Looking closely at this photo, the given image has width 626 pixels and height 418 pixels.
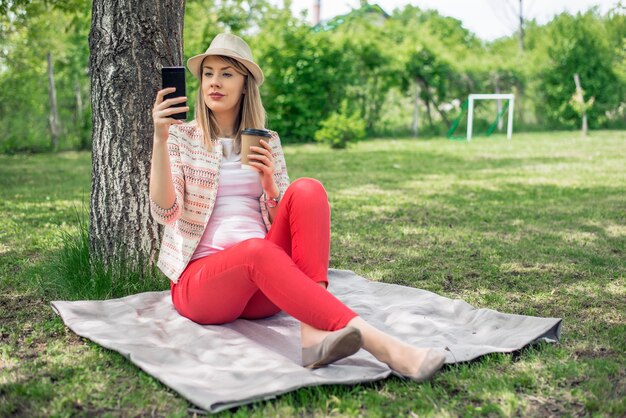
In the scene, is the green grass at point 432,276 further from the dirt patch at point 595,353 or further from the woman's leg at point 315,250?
the woman's leg at point 315,250

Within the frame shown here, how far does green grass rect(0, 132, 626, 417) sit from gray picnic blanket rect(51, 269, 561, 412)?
6 cm

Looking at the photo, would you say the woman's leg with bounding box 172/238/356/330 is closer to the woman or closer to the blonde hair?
the woman

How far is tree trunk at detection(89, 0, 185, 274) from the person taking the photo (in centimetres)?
373

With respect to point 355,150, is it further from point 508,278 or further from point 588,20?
point 588,20

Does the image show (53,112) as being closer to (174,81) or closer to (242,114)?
(242,114)

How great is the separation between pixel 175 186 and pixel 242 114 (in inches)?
19.1

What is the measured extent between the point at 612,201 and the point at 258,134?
538 centimetres

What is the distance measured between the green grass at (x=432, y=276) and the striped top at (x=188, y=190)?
0.54m

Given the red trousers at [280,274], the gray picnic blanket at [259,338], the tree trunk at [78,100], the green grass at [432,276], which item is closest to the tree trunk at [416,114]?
the green grass at [432,276]

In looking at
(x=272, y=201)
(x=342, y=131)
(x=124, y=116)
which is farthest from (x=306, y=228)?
(x=342, y=131)

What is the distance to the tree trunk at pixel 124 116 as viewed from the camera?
3734mm

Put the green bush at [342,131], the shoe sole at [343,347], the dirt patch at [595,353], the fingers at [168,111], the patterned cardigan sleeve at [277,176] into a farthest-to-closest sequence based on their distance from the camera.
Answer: the green bush at [342,131] < the patterned cardigan sleeve at [277,176] < the dirt patch at [595,353] < the fingers at [168,111] < the shoe sole at [343,347]

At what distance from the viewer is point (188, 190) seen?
318 cm

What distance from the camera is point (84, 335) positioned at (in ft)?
10.0
